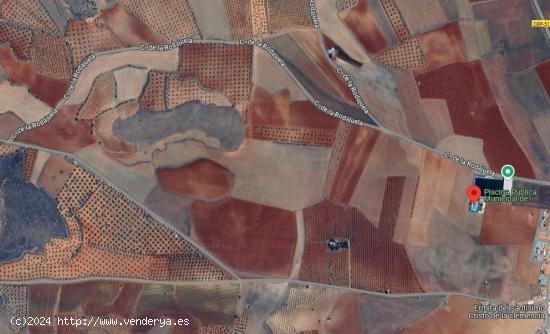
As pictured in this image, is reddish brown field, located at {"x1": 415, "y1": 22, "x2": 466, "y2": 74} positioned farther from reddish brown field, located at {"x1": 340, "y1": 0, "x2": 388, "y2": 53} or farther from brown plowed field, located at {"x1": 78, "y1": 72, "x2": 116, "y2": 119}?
brown plowed field, located at {"x1": 78, "y1": 72, "x2": 116, "y2": 119}

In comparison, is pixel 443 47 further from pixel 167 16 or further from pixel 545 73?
pixel 167 16

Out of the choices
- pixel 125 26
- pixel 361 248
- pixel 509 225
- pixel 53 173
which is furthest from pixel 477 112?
pixel 53 173

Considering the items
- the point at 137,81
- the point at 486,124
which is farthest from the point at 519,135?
the point at 137,81

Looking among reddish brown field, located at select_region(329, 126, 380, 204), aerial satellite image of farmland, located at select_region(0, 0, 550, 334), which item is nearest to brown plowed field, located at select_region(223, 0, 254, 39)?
aerial satellite image of farmland, located at select_region(0, 0, 550, 334)

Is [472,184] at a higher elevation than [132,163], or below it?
higher

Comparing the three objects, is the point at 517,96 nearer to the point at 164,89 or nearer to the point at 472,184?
the point at 472,184

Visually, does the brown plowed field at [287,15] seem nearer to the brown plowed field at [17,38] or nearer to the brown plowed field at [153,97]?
the brown plowed field at [153,97]
